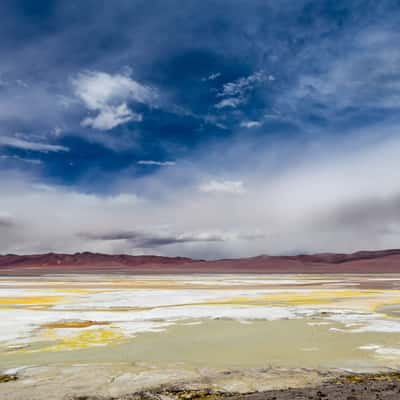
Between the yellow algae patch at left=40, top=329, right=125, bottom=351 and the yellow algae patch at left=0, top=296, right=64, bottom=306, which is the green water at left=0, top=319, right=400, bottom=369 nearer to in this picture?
the yellow algae patch at left=40, top=329, right=125, bottom=351

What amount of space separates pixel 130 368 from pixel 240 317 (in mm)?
9198

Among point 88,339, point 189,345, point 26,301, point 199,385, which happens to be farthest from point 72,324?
point 26,301

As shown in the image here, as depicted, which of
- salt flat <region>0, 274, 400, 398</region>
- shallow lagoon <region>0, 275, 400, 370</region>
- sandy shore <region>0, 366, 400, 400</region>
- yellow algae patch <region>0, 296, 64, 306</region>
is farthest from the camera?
yellow algae patch <region>0, 296, 64, 306</region>

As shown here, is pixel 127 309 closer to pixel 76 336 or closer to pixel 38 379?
pixel 76 336

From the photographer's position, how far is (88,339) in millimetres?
13469

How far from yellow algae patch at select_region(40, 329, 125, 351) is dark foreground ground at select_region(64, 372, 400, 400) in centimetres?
493

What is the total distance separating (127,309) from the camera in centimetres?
2200

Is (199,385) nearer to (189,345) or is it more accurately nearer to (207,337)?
(189,345)

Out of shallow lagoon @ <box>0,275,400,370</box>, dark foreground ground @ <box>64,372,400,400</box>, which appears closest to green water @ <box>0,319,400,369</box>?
shallow lagoon @ <box>0,275,400,370</box>

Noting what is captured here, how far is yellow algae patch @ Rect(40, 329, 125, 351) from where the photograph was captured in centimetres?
1228

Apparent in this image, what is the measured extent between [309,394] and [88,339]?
790 cm

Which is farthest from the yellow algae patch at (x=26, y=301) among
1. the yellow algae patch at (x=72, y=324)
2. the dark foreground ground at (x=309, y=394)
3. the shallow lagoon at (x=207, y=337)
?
the dark foreground ground at (x=309, y=394)

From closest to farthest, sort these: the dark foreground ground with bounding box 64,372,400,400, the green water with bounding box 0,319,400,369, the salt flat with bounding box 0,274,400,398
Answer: the dark foreground ground with bounding box 64,372,400,400 < the salt flat with bounding box 0,274,400,398 < the green water with bounding box 0,319,400,369

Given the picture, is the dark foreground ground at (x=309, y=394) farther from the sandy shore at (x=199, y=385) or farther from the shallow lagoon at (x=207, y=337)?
the shallow lagoon at (x=207, y=337)
